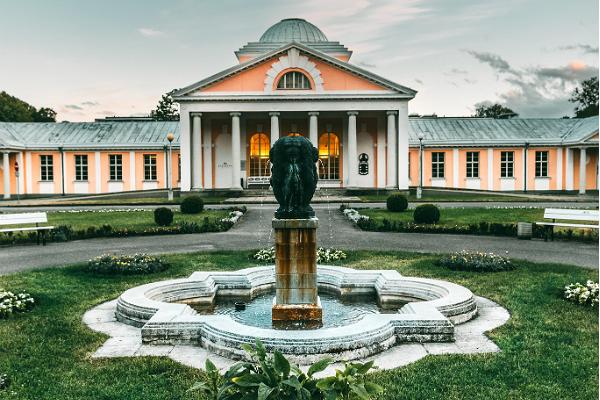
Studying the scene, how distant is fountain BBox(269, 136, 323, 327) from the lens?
8242 mm

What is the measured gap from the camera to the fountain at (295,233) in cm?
824

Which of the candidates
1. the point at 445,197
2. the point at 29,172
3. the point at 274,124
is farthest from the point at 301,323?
the point at 29,172

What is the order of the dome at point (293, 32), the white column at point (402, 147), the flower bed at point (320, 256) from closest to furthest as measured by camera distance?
the flower bed at point (320, 256)
the white column at point (402, 147)
the dome at point (293, 32)

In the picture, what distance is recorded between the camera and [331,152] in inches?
1785

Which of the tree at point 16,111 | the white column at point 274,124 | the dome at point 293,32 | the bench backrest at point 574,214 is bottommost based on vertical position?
the bench backrest at point 574,214

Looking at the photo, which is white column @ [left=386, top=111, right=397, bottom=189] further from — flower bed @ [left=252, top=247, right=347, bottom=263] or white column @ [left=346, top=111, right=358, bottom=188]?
flower bed @ [left=252, top=247, right=347, bottom=263]

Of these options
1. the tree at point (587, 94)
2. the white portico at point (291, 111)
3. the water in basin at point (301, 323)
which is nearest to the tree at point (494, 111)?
the tree at point (587, 94)

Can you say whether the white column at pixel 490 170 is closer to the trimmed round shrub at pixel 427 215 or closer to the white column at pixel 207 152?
the white column at pixel 207 152

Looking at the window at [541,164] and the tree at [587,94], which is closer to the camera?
the window at [541,164]

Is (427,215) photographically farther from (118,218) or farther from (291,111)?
(291,111)

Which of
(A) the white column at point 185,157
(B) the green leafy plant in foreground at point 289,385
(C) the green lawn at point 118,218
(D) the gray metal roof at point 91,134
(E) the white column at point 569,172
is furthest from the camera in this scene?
(D) the gray metal roof at point 91,134

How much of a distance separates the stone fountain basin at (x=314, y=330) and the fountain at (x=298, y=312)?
1 centimetres

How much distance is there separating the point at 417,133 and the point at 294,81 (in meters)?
13.4

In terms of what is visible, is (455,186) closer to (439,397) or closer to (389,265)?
(389,265)
